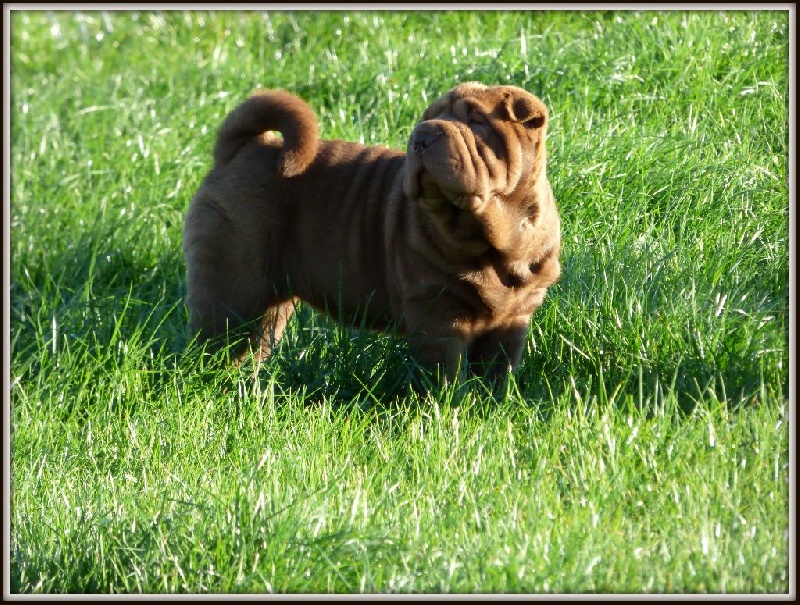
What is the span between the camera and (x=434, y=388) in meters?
4.30

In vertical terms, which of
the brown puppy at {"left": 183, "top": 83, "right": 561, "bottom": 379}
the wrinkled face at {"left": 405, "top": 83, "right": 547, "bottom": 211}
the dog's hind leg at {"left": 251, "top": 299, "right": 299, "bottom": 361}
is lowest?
the dog's hind leg at {"left": 251, "top": 299, "right": 299, "bottom": 361}

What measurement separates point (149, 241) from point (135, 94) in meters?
1.76

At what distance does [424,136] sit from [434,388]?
0.94 metres

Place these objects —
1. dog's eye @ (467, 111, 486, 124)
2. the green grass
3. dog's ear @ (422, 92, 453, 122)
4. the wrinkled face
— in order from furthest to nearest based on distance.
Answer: dog's ear @ (422, 92, 453, 122) < dog's eye @ (467, 111, 486, 124) < the wrinkled face < the green grass

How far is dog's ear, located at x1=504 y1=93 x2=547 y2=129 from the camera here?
4.17 m

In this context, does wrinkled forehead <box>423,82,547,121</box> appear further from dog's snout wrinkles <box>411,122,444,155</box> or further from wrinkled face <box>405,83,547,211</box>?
dog's snout wrinkles <box>411,122,444,155</box>

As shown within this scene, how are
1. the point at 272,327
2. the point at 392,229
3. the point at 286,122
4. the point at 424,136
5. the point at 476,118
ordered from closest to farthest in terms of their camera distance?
1. the point at 424,136
2. the point at 476,118
3. the point at 392,229
4. the point at 286,122
5. the point at 272,327

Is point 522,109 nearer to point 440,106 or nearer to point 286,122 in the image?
point 440,106

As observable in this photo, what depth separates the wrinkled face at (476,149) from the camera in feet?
13.1

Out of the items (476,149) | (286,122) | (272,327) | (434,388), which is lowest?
(272,327)

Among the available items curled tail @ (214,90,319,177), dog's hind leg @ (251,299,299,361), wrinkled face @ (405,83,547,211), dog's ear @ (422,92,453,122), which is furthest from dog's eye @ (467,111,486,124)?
dog's hind leg @ (251,299,299,361)

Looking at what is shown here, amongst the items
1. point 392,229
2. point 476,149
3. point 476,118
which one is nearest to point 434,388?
point 392,229

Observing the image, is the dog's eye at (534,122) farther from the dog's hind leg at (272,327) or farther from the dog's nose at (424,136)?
the dog's hind leg at (272,327)

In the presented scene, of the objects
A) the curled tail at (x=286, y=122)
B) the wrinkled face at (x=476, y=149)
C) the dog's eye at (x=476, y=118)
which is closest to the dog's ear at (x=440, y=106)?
the wrinkled face at (x=476, y=149)
